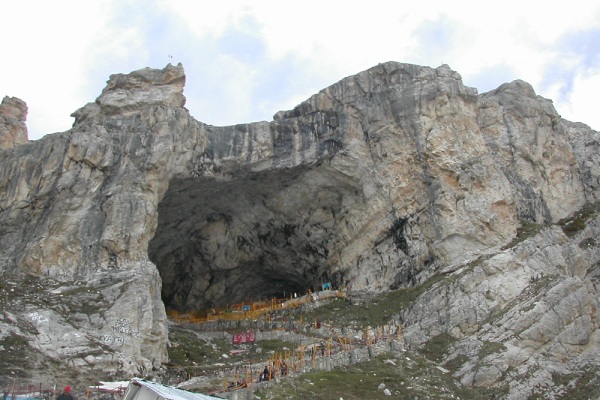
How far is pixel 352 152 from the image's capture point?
41.4m

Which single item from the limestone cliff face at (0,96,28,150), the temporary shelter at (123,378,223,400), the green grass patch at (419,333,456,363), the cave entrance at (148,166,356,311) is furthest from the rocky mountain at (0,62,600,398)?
the limestone cliff face at (0,96,28,150)

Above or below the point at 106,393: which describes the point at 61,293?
above

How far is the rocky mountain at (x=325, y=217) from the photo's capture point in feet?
98.1

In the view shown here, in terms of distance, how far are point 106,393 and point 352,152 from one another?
24.5m

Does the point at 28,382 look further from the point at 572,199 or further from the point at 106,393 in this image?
the point at 572,199

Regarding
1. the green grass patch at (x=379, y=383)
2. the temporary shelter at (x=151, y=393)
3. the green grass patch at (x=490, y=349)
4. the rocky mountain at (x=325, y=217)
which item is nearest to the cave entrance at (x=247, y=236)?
the rocky mountain at (x=325, y=217)

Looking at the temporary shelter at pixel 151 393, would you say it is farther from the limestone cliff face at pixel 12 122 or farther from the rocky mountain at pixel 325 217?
the limestone cliff face at pixel 12 122

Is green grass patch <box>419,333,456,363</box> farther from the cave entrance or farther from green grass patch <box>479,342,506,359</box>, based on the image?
the cave entrance

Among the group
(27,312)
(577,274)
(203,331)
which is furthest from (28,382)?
(577,274)

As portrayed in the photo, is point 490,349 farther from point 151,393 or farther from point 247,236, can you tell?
point 247,236

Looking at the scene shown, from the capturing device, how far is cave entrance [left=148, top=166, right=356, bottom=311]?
42.2m

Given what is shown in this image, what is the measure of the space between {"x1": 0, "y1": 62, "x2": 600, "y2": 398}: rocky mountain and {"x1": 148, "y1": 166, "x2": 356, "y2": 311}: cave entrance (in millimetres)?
152

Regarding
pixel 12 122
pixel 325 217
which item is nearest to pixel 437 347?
pixel 325 217

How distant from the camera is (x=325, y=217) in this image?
43844mm
